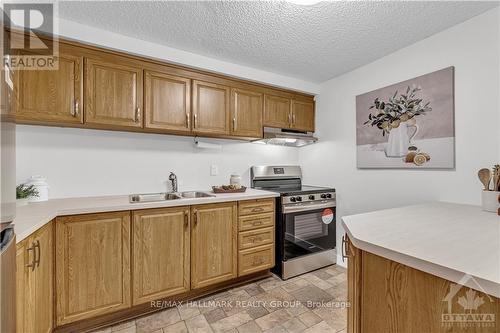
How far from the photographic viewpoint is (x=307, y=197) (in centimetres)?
254

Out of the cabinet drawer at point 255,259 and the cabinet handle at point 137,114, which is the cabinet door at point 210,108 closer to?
the cabinet handle at point 137,114

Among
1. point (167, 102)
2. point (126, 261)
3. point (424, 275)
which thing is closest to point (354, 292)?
point (424, 275)

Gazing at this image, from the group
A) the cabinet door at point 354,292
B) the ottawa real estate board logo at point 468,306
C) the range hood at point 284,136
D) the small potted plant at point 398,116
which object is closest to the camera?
the ottawa real estate board logo at point 468,306

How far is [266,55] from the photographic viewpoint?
7.50ft

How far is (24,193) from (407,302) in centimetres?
251

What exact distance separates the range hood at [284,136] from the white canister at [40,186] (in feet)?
7.07

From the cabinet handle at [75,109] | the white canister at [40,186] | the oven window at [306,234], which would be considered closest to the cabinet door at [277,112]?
the oven window at [306,234]

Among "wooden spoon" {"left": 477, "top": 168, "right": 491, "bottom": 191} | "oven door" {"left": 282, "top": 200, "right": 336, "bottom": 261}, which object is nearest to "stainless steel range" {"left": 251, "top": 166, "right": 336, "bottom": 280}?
"oven door" {"left": 282, "top": 200, "right": 336, "bottom": 261}

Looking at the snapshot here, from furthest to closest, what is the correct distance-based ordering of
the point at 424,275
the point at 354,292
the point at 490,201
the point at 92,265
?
the point at 92,265 → the point at 490,201 → the point at 354,292 → the point at 424,275

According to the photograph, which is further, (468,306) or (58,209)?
(58,209)

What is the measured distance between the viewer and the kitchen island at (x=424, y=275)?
2.08ft

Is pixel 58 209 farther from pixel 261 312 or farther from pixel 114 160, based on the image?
pixel 261 312

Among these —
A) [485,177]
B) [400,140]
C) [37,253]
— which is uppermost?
[400,140]

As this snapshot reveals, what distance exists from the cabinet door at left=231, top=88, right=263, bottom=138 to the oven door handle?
0.92 meters
